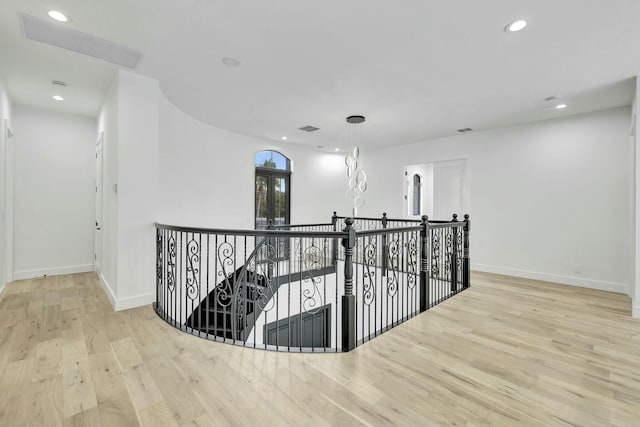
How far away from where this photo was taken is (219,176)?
6031 millimetres

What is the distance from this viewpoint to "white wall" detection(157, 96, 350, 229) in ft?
16.1

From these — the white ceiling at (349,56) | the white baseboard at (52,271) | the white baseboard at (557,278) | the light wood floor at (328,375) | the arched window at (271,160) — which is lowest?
the light wood floor at (328,375)

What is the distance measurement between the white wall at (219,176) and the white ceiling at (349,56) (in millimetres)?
745

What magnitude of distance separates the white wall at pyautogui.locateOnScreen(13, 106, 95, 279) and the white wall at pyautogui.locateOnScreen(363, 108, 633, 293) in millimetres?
7335

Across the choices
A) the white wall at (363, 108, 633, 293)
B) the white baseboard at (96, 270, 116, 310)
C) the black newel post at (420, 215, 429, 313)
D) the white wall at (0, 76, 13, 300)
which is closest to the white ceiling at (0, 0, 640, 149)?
the white wall at (0, 76, 13, 300)

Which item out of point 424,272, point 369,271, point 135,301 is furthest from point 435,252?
point 135,301

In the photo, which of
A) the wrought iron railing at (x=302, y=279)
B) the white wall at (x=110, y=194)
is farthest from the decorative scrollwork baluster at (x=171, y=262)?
the white wall at (x=110, y=194)

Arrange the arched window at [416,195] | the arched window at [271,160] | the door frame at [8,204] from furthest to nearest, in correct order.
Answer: the arched window at [416,195] < the arched window at [271,160] < the door frame at [8,204]

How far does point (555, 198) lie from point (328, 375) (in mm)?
5303

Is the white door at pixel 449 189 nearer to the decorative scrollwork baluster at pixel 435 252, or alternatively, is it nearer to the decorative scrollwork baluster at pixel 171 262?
the decorative scrollwork baluster at pixel 435 252

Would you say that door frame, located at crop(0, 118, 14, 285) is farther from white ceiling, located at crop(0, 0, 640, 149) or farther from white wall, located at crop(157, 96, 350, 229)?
white wall, located at crop(157, 96, 350, 229)

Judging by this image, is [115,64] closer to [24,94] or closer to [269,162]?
[24,94]

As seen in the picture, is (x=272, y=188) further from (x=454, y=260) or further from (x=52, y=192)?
(x=454, y=260)

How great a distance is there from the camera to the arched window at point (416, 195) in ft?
26.4
